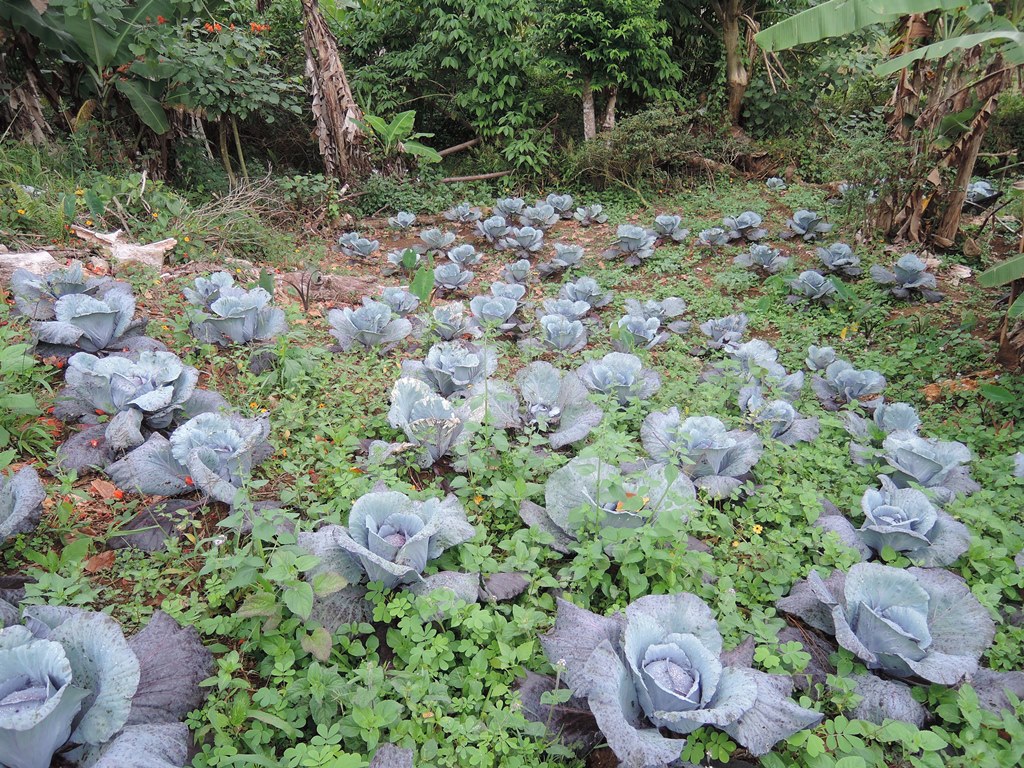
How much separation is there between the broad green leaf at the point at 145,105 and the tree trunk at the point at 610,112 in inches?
210

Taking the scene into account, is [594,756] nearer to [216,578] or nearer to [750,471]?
[216,578]

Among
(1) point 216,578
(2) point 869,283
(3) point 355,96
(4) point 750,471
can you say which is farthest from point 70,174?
(2) point 869,283

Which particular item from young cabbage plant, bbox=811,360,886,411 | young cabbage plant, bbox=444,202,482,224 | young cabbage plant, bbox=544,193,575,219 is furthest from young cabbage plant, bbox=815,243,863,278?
young cabbage plant, bbox=444,202,482,224

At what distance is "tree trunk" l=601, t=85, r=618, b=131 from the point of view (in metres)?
8.13

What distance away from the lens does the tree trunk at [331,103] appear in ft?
21.3

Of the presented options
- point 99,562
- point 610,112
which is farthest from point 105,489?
point 610,112

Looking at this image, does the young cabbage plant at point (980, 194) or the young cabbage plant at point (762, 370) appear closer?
the young cabbage plant at point (762, 370)

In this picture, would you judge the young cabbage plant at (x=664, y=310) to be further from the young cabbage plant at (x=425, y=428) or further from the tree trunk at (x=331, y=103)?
the tree trunk at (x=331, y=103)

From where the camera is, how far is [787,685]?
4.96ft

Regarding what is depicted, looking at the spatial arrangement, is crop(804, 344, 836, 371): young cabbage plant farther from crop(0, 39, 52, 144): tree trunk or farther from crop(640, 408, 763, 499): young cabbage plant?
crop(0, 39, 52, 144): tree trunk

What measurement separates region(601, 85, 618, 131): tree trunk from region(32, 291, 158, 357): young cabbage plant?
22.5 ft

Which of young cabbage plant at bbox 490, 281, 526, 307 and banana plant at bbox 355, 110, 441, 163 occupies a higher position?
banana plant at bbox 355, 110, 441, 163

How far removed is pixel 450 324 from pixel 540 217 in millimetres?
3412

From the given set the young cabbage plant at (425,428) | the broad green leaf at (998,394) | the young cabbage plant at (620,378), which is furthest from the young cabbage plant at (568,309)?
the broad green leaf at (998,394)
